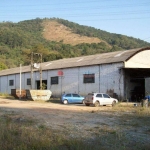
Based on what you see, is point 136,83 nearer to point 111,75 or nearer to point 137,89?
point 137,89

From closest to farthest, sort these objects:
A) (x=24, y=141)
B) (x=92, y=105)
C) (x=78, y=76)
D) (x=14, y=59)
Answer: (x=24, y=141)
(x=92, y=105)
(x=78, y=76)
(x=14, y=59)

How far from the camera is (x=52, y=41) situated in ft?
516

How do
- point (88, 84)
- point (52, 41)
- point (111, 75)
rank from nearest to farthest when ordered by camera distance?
point (111, 75) → point (88, 84) → point (52, 41)

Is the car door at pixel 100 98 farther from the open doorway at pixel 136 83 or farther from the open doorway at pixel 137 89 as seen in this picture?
the open doorway at pixel 137 89

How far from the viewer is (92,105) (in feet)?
102

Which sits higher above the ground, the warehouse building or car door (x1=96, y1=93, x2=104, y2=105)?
the warehouse building

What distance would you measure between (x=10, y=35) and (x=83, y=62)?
292ft

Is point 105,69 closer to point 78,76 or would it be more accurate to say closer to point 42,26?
point 78,76

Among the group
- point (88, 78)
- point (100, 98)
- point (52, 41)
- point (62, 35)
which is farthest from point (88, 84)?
point (62, 35)

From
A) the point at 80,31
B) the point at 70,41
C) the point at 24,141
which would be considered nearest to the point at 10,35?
the point at 70,41

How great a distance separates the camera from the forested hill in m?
106

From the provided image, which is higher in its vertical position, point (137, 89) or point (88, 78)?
point (88, 78)

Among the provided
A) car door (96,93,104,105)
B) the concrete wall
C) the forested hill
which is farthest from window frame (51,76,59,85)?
the forested hill

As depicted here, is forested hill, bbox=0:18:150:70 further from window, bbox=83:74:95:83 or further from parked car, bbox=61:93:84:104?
parked car, bbox=61:93:84:104
